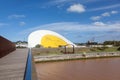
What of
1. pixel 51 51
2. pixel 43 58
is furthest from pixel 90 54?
pixel 43 58

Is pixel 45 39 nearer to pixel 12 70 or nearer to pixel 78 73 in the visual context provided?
pixel 78 73

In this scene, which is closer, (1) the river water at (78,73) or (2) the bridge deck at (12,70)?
(2) the bridge deck at (12,70)

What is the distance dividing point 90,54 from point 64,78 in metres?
14.8

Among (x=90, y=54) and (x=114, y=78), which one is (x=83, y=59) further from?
(x=114, y=78)

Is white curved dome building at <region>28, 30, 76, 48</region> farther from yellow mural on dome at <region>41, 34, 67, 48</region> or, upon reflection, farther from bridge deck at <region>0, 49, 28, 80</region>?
bridge deck at <region>0, 49, 28, 80</region>

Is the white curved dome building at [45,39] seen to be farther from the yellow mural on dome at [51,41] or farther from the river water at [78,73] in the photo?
the river water at [78,73]

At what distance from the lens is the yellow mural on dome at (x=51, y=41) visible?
40.4m

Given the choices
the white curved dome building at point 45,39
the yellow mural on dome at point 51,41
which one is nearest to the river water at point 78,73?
the white curved dome building at point 45,39

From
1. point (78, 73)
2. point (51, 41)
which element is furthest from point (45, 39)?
point (78, 73)

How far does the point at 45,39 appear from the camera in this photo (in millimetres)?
41094

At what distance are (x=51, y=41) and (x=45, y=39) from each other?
4.19ft

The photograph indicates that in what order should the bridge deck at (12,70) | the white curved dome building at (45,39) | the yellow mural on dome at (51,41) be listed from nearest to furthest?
the bridge deck at (12,70) < the white curved dome building at (45,39) < the yellow mural on dome at (51,41)

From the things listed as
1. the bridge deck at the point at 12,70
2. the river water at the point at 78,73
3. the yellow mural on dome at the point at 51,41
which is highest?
the yellow mural on dome at the point at 51,41

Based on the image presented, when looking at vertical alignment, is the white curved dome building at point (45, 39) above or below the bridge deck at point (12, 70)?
above
